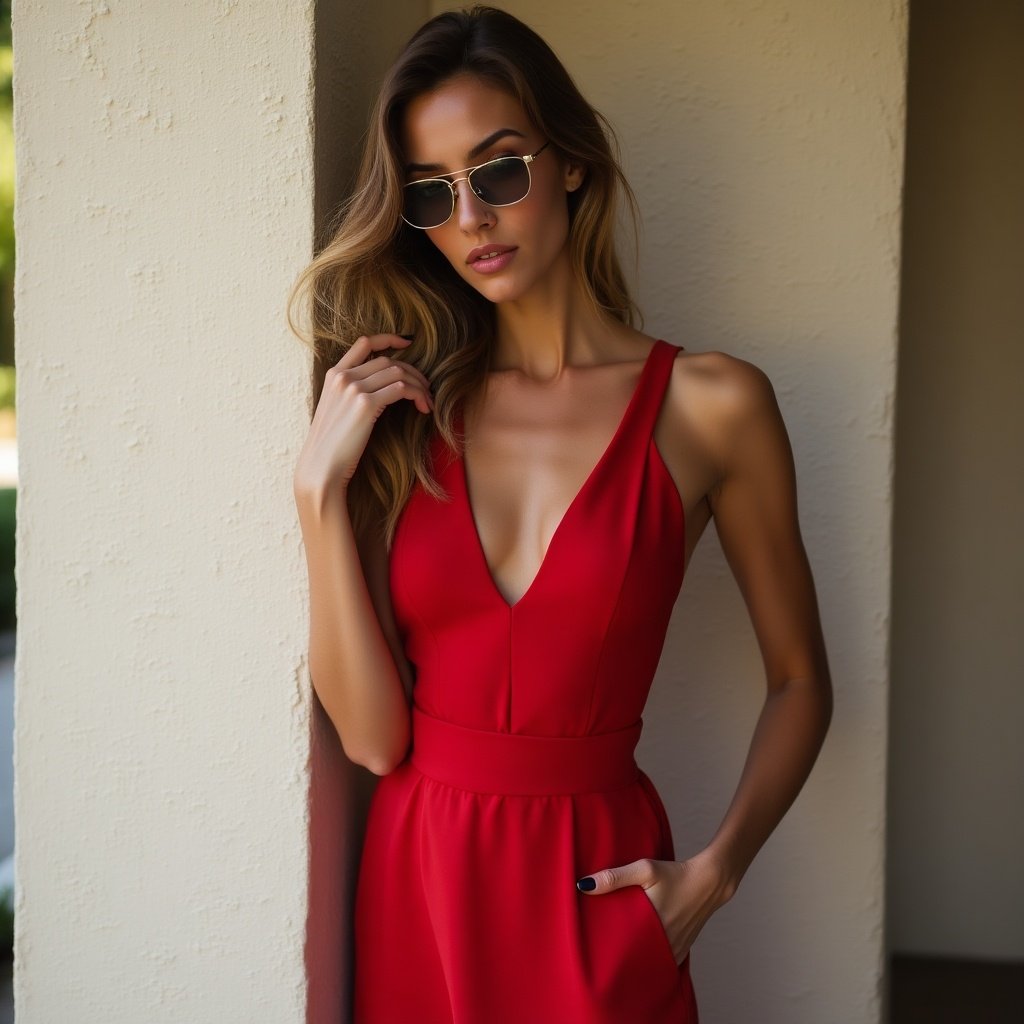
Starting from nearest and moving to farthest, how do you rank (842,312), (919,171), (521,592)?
1. (521,592)
2. (842,312)
3. (919,171)

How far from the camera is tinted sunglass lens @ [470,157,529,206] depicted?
1.83 meters

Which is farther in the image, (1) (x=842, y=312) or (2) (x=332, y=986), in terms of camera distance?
(1) (x=842, y=312)

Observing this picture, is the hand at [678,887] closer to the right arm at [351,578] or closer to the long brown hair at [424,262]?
the right arm at [351,578]

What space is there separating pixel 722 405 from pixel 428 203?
607mm

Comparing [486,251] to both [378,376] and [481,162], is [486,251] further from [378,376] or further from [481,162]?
[378,376]

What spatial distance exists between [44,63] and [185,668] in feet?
3.55

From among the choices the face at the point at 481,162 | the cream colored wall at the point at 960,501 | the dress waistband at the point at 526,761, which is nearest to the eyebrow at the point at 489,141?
the face at the point at 481,162

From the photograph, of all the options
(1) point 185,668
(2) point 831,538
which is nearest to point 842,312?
(2) point 831,538

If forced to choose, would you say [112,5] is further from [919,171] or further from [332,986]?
[919,171]

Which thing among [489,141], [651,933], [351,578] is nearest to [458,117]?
[489,141]

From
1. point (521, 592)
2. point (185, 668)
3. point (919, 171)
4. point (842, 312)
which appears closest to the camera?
point (521, 592)

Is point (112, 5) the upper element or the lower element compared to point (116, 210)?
upper

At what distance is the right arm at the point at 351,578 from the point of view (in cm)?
182

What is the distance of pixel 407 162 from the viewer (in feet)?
6.22
